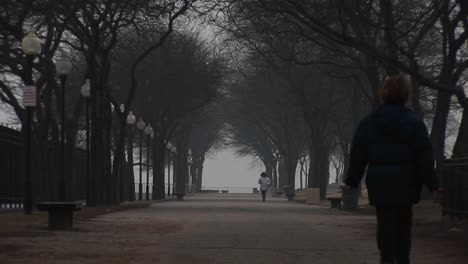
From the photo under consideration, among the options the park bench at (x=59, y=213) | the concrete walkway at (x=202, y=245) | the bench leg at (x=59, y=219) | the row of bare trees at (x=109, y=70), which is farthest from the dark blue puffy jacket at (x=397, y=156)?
the row of bare trees at (x=109, y=70)

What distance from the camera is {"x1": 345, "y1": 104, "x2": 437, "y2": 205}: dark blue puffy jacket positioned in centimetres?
798

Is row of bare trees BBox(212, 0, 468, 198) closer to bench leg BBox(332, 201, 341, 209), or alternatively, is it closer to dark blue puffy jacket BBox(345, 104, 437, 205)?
bench leg BBox(332, 201, 341, 209)

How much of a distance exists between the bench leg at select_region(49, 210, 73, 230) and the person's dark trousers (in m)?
12.1

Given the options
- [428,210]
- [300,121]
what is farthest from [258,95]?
[428,210]

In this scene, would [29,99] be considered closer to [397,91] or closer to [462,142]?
[462,142]

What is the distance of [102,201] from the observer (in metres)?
37.8

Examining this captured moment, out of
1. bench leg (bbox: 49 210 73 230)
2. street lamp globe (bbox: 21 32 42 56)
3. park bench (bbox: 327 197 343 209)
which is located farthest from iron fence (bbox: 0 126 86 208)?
park bench (bbox: 327 197 343 209)

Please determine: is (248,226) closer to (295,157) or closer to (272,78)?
(272,78)

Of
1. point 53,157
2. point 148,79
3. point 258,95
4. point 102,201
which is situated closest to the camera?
point 102,201

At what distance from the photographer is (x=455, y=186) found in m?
19.3

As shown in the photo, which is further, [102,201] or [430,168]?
[102,201]

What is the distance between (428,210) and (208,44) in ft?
108

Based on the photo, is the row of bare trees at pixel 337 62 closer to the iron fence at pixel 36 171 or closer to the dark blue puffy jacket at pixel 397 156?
the iron fence at pixel 36 171

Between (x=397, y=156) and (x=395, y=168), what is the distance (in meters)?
0.10
